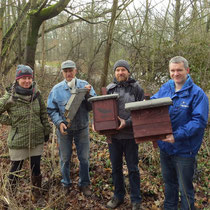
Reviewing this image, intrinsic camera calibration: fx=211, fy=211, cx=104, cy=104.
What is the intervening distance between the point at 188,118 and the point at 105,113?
101 centimetres

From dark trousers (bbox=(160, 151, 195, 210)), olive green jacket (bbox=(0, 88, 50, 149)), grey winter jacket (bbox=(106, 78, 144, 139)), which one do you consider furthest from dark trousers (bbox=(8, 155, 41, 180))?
dark trousers (bbox=(160, 151, 195, 210))

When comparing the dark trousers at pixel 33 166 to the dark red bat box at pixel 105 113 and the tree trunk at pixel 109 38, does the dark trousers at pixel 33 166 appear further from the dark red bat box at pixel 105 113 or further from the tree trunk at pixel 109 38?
the tree trunk at pixel 109 38

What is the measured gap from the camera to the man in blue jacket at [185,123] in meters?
2.37

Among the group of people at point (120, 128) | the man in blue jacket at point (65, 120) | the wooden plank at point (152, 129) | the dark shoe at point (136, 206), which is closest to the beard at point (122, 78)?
the group of people at point (120, 128)

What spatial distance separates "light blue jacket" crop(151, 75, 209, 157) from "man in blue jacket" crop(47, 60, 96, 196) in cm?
134

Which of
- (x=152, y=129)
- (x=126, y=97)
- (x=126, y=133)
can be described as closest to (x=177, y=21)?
(x=126, y=97)

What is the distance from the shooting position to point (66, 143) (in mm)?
3375

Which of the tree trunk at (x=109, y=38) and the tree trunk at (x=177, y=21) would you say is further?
the tree trunk at (x=109, y=38)

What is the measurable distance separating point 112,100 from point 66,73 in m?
1.02

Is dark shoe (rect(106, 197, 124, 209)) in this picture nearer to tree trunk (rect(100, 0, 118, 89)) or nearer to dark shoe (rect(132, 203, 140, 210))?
dark shoe (rect(132, 203, 140, 210))

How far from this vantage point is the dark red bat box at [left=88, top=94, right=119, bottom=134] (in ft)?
8.88

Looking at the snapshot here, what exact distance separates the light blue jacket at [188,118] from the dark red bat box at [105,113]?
696 millimetres

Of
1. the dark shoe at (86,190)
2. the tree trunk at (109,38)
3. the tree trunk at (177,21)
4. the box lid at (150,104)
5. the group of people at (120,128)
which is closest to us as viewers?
the box lid at (150,104)

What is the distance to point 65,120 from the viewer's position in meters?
3.28
